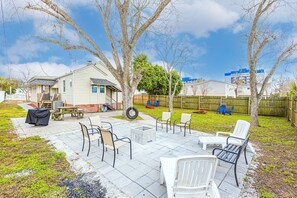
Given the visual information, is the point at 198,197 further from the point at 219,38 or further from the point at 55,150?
the point at 219,38

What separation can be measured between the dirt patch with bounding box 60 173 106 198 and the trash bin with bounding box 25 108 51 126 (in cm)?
631

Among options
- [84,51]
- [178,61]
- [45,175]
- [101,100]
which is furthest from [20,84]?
[45,175]

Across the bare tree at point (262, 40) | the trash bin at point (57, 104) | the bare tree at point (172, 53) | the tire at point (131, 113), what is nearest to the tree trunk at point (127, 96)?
the tire at point (131, 113)

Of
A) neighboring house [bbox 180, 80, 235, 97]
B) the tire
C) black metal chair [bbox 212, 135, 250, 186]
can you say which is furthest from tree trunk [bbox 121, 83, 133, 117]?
neighboring house [bbox 180, 80, 235, 97]

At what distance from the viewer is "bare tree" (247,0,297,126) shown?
288 inches

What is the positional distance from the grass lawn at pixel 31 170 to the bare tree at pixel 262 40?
9.55 metres

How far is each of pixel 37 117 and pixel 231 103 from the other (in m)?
15.5

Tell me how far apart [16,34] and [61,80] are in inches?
376

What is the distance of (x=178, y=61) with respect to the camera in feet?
47.1

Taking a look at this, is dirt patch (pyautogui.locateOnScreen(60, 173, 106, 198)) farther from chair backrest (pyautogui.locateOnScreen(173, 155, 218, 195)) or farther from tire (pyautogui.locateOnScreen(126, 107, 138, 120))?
tire (pyautogui.locateOnScreen(126, 107, 138, 120))

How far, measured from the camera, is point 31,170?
332cm

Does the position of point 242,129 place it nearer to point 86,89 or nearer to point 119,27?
point 119,27

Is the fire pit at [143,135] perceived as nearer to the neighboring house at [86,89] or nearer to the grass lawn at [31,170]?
the grass lawn at [31,170]

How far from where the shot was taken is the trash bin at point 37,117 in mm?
7531
